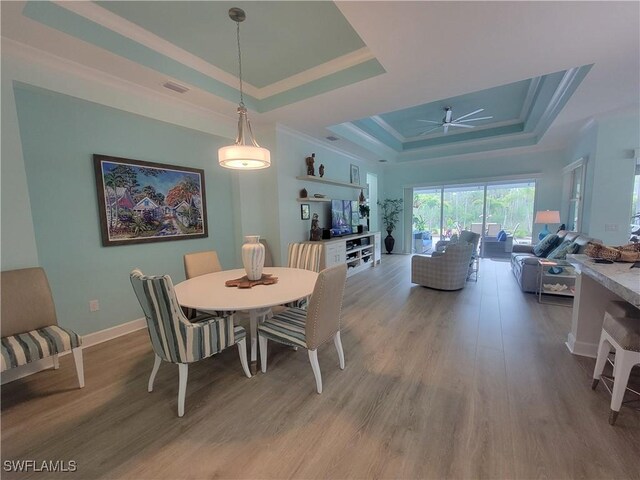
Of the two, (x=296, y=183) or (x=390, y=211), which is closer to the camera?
(x=296, y=183)

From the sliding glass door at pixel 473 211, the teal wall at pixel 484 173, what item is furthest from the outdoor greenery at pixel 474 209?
the teal wall at pixel 484 173

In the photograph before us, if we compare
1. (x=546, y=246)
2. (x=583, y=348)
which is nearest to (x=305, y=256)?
(x=583, y=348)

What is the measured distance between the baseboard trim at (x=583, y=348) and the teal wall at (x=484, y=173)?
493cm

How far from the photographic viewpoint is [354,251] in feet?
18.0

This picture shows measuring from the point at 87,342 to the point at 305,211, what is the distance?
330 centimetres

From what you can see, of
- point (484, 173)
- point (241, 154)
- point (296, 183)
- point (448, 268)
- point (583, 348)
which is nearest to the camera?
point (241, 154)

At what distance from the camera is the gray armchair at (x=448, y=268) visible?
163 inches

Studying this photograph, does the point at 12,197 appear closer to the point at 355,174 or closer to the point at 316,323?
the point at 316,323

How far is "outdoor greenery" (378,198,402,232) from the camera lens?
25.9ft

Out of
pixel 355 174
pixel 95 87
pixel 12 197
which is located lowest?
pixel 12 197

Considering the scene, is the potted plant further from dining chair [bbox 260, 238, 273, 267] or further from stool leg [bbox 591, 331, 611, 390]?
stool leg [bbox 591, 331, 611, 390]

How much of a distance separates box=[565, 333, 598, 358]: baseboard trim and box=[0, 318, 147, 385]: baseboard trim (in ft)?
14.6

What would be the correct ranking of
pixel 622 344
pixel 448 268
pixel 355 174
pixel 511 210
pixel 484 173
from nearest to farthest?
pixel 622 344 < pixel 448 268 < pixel 355 174 < pixel 511 210 < pixel 484 173

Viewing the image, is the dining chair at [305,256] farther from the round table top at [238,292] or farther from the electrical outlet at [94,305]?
the electrical outlet at [94,305]
